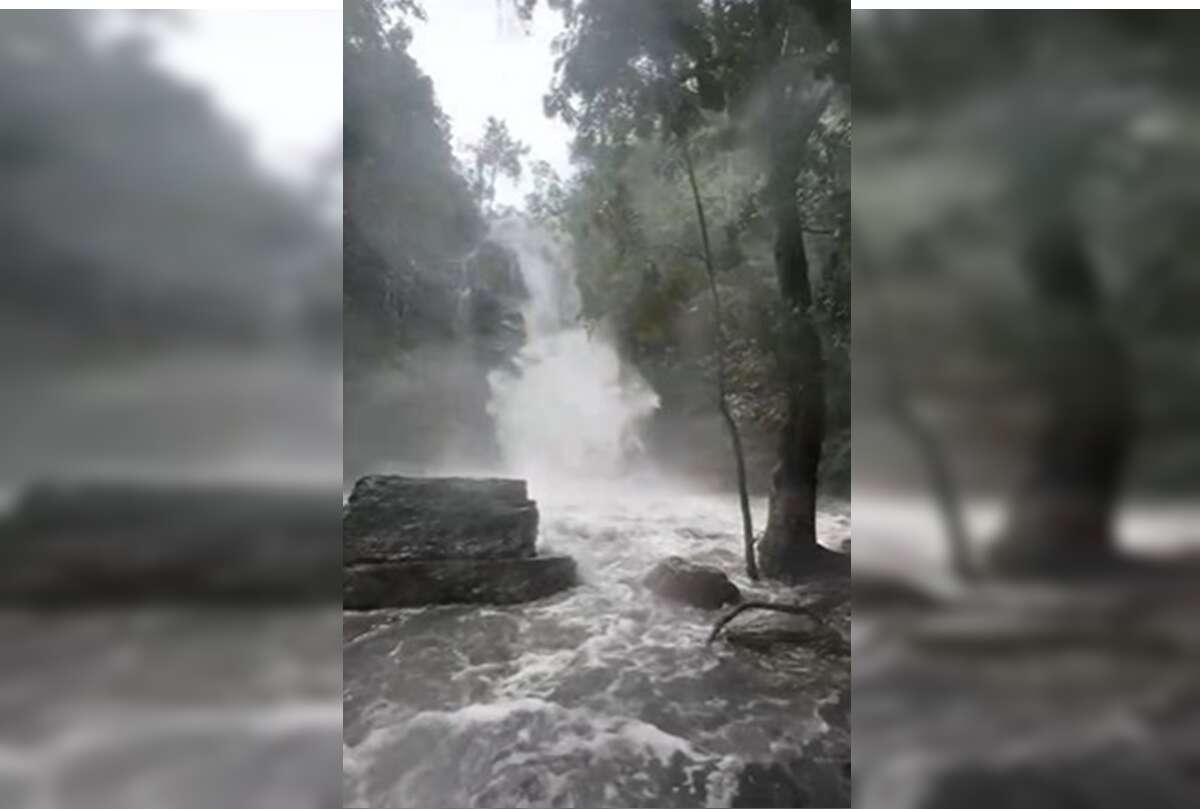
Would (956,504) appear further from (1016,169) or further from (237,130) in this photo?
(237,130)

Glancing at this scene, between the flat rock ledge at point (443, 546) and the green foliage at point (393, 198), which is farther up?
the green foliage at point (393, 198)

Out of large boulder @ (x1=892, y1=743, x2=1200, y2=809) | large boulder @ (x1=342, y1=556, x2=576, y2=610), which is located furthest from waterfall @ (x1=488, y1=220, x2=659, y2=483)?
large boulder @ (x1=892, y1=743, x2=1200, y2=809)

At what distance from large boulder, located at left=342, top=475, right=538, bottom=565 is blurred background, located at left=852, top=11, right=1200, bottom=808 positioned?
909 mm

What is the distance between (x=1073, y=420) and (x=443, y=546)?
136 cm

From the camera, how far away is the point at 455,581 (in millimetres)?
1848

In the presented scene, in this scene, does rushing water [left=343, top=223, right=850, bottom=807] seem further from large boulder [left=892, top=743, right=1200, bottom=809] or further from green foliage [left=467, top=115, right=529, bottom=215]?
large boulder [left=892, top=743, right=1200, bottom=809]

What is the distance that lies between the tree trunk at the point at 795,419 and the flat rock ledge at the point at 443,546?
0.50 m

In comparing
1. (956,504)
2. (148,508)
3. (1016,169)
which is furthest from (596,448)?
(1016,169)

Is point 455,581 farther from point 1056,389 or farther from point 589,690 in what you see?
point 1056,389

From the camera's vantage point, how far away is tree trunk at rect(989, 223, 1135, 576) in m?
1.62

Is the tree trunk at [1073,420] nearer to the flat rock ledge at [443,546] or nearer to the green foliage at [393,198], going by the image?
the flat rock ledge at [443,546]

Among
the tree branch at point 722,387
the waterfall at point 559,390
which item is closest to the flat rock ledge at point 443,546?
the waterfall at point 559,390

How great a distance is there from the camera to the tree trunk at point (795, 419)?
6.23ft

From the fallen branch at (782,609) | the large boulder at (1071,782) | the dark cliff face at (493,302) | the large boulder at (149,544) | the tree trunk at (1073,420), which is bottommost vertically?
the large boulder at (1071,782)
